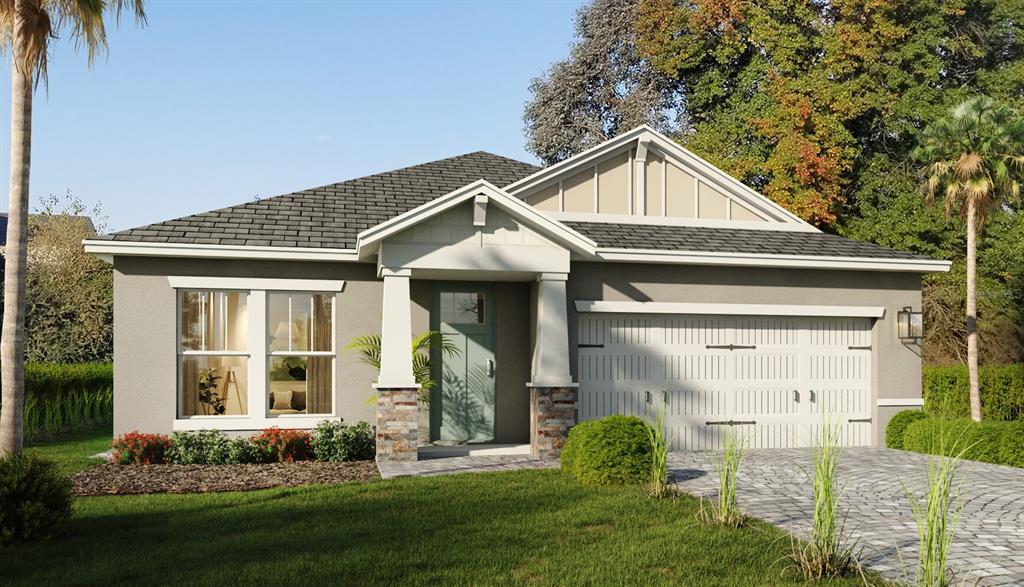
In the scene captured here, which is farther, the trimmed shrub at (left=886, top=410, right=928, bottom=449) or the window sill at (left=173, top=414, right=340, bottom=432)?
the trimmed shrub at (left=886, top=410, right=928, bottom=449)

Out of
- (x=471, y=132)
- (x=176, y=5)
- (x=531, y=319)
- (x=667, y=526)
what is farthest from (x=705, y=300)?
(x=471, y=132)

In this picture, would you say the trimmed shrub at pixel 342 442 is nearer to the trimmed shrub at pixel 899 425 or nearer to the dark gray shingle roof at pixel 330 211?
the dark gray shingle roof at pixel 330 211

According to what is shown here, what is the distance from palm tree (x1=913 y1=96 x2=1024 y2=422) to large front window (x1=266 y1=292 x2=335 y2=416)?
45.2 ft

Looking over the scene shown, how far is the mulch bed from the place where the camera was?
32.1ft

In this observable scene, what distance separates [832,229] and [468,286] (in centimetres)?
1698

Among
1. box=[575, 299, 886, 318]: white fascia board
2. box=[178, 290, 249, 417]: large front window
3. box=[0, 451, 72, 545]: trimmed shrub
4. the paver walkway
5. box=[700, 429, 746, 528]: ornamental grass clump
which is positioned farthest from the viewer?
box=[575, 299, 886, 318]: white fascia board

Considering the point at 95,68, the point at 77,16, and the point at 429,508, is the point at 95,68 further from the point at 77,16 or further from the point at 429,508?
the point at 429,508

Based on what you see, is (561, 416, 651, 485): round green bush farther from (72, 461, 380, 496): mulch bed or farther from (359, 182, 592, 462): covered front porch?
(72, 461, 380, 496): mulch bed

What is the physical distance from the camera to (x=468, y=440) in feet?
44.1

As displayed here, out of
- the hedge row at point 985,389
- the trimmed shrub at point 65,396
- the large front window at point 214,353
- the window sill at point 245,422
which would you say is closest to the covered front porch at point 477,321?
the window sill at point 245,422

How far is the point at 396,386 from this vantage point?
38.0ft

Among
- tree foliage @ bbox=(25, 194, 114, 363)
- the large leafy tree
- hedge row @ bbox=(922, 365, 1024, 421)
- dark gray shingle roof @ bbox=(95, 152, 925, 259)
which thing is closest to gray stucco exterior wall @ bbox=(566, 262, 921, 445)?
dark gray shingle roof @ bbox=(95, 152, 925, 259)

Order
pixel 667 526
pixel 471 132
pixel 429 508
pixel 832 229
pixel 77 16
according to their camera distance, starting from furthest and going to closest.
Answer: pixel 832 229
pixel 471 132
pixel 77 16
pixel 429 508
pixel 667 526

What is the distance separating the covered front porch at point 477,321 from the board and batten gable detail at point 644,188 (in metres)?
2.23
